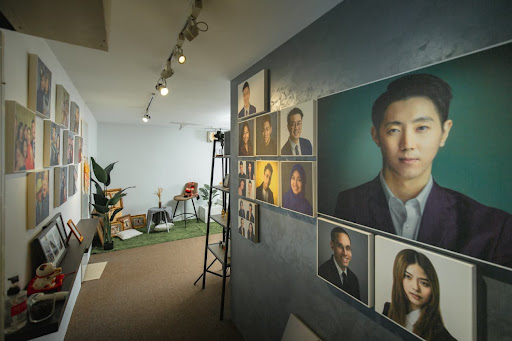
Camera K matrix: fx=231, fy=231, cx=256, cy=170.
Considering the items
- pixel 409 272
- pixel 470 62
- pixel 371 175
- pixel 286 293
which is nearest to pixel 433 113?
pixel 470 62

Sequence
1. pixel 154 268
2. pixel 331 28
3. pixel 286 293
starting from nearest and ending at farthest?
1. pixel 331 28
2. pixel 286 293
3. pixel 154 268

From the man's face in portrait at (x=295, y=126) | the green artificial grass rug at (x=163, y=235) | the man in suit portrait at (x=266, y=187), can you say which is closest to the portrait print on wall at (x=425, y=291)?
the man's face in portrait at (x=295, y=126)

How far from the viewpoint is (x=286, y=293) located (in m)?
1.66

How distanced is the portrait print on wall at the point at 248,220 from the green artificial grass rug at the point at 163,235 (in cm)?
343

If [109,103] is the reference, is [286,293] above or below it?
below

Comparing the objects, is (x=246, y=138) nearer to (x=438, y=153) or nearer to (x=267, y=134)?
(x=267, y=134)

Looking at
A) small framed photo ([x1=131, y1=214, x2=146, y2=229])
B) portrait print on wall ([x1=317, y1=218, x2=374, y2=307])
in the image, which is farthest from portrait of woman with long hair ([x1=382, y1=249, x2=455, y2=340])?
small framed photo ([x1=131, y1=214, x2=146, y2=229])

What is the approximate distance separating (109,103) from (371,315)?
4.02 m

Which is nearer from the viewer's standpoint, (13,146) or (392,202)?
(392,202)

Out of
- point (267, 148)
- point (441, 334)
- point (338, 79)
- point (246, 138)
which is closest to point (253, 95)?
point (246, 138)

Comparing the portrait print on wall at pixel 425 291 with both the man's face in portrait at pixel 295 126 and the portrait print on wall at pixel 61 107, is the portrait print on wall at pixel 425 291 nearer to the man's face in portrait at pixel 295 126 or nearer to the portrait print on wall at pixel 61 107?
the man's face in portrait at pixel 295 126

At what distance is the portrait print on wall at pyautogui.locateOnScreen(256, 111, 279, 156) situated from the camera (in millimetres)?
1669

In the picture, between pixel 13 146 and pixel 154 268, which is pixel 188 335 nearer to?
pixel 154 268

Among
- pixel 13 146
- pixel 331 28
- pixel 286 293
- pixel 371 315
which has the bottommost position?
pixel 286 293
